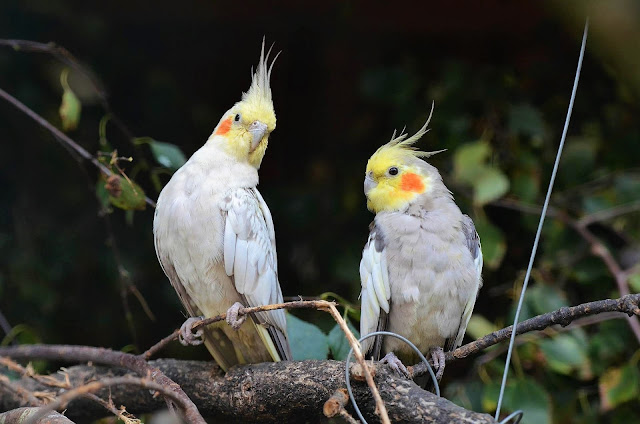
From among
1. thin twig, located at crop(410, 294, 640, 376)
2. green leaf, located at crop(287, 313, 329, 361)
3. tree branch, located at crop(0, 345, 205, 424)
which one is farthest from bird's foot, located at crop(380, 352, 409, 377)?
tree branch, located at crop(0, 345, 205, 424)

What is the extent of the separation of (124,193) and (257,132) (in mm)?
403

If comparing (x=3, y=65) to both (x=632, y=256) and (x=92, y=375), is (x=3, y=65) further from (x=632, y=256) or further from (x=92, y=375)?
(x=632, y=256)

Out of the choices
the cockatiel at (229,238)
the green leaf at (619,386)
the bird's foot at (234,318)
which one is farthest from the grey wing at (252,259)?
the green leaf at (619,386)

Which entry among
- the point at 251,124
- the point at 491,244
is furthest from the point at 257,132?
the point at 491,244

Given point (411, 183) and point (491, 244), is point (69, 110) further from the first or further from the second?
point (491, 244)

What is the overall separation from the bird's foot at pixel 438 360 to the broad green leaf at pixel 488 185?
89 centimetres

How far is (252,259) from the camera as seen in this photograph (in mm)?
1746

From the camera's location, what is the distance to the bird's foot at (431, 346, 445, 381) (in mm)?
1729

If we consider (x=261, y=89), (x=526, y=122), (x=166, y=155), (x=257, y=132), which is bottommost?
(x=166, y=155)

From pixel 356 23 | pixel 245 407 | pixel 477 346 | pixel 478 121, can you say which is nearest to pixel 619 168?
pixel 478 121

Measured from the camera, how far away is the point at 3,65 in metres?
3.02

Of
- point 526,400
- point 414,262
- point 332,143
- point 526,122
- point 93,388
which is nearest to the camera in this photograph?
point 93,388

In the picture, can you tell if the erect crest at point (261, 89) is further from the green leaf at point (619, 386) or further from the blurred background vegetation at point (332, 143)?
the green leaf at point (619, 386)

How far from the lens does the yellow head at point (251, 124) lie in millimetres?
1848
